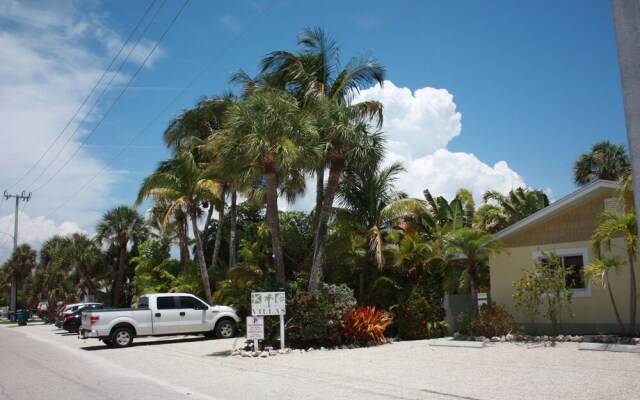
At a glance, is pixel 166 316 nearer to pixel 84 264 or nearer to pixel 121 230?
pixel 121 230

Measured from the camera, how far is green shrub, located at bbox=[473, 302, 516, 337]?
16.4 meters

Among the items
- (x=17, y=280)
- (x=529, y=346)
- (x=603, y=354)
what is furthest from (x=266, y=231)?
(x=17, y=280)

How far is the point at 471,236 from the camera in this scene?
17.3 m

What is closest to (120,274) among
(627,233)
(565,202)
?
(565,202)

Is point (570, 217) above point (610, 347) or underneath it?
above

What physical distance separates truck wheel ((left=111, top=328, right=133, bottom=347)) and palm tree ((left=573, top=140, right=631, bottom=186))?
24.9 meters

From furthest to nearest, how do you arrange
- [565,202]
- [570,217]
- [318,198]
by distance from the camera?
[318,198]
[570,217]
[565,202]

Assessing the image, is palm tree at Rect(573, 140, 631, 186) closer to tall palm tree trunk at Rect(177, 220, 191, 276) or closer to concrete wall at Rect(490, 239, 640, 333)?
concrete wall at Rect(490, 239, 640, 333)

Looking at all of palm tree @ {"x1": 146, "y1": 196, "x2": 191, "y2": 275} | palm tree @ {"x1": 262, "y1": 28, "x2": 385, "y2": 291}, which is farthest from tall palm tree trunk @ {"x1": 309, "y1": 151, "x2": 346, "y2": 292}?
palm tree @ {"x1": 146, "y1": 196, "x2": 191, "y2": 275}

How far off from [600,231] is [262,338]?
9443 mm

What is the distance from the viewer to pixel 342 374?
11844 millimetres

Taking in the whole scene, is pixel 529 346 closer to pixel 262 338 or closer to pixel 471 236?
pixel 471 236

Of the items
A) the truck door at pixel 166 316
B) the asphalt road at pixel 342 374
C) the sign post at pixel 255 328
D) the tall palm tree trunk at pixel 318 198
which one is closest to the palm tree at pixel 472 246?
the asphalt road at pixel 342 374

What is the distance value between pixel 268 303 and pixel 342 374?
474 centimetres
